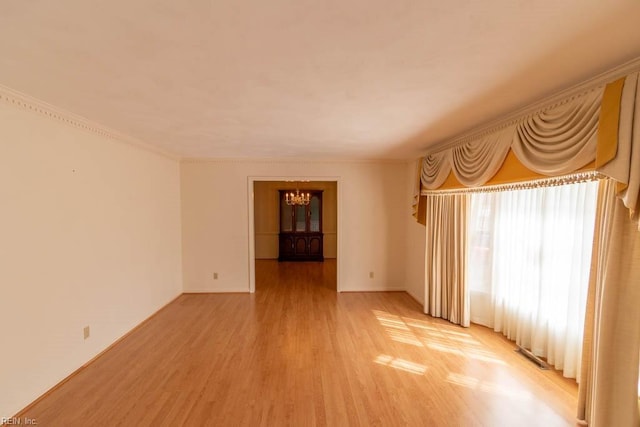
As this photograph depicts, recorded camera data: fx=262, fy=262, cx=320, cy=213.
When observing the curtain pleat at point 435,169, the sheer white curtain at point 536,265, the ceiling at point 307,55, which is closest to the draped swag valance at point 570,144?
the ceiling at point 307,55

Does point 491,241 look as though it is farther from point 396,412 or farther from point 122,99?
point 122,99

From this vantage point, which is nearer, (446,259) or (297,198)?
(446,259)

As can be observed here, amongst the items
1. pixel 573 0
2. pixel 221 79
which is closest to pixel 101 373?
pixel 221 79

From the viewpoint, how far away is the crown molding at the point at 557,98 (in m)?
1.56

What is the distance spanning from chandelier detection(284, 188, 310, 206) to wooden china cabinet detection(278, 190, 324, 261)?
0.24m

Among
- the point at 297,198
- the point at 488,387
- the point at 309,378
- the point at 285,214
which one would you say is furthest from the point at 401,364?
the point at 285,214

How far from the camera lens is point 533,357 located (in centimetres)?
269

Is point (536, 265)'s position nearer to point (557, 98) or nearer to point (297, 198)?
point (557, 98)

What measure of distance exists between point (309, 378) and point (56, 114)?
3244 millimetres

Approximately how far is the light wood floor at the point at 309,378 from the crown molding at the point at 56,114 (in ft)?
7.69

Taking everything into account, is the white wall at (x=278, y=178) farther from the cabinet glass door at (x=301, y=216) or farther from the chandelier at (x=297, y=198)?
the cabinet glass door at (x=301, y=216)

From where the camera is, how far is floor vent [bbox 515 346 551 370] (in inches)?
101

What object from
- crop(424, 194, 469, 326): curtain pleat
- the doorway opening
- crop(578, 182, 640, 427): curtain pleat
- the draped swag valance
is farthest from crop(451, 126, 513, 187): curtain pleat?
the doorway opening

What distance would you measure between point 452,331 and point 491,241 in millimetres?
1260
